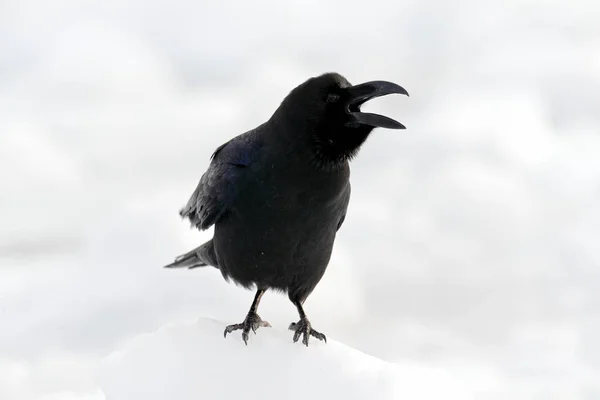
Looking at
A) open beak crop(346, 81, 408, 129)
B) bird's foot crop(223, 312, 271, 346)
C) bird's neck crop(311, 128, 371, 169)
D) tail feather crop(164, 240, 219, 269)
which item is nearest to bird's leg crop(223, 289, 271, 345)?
bird's foot crop(223, 312, 271, 346)

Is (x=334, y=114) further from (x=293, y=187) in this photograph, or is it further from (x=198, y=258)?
(x=198, y=258)

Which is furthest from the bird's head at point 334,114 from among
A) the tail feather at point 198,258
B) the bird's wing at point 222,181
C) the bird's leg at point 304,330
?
the tail feather at point 198,258

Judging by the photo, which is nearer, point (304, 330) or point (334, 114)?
point (334, 114)

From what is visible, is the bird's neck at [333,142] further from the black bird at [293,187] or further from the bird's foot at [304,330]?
the bird's foot at [304,330]

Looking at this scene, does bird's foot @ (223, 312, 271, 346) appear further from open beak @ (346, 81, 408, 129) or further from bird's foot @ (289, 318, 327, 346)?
open beak @ (346, 81, 408, 129)

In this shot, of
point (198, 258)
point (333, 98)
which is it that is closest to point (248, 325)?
point (198, 258)

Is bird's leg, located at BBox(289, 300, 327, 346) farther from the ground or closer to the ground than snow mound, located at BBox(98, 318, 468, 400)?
farther from the ground
